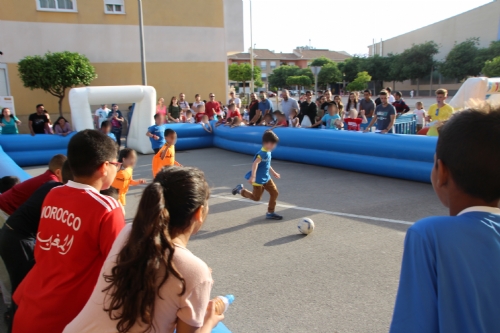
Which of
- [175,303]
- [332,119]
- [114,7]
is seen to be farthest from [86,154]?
[114,7]

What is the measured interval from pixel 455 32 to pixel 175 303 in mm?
55903

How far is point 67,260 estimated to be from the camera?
6.57 ft

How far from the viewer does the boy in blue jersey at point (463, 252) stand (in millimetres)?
1244

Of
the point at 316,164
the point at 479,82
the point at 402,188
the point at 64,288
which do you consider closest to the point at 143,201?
the point at 64,288

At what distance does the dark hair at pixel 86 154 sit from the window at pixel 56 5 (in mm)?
21114

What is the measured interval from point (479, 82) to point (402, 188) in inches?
172

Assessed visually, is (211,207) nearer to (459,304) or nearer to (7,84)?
(459,304)

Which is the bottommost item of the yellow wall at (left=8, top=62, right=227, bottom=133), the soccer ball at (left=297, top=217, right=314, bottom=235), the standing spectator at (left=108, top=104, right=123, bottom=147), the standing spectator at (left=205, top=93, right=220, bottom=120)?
the soccer ball at (left=297, top=217, right=314, bottom=235)

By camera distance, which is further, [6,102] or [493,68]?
[493,68]

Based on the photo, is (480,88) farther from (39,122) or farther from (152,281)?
(39,122)

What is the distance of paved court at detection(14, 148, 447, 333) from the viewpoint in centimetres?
363

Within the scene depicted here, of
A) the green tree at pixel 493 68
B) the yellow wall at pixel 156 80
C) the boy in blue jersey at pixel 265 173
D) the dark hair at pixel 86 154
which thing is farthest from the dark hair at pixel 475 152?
the green tree at pixel 493 68

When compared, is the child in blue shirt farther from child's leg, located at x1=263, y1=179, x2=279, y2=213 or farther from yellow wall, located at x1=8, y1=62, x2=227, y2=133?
yellow wall, located at x1=8, y1=62, x2=227, y2=133

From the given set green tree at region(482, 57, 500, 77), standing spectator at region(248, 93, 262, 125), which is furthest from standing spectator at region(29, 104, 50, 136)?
green tree at region(482, 57, 500, 77)
